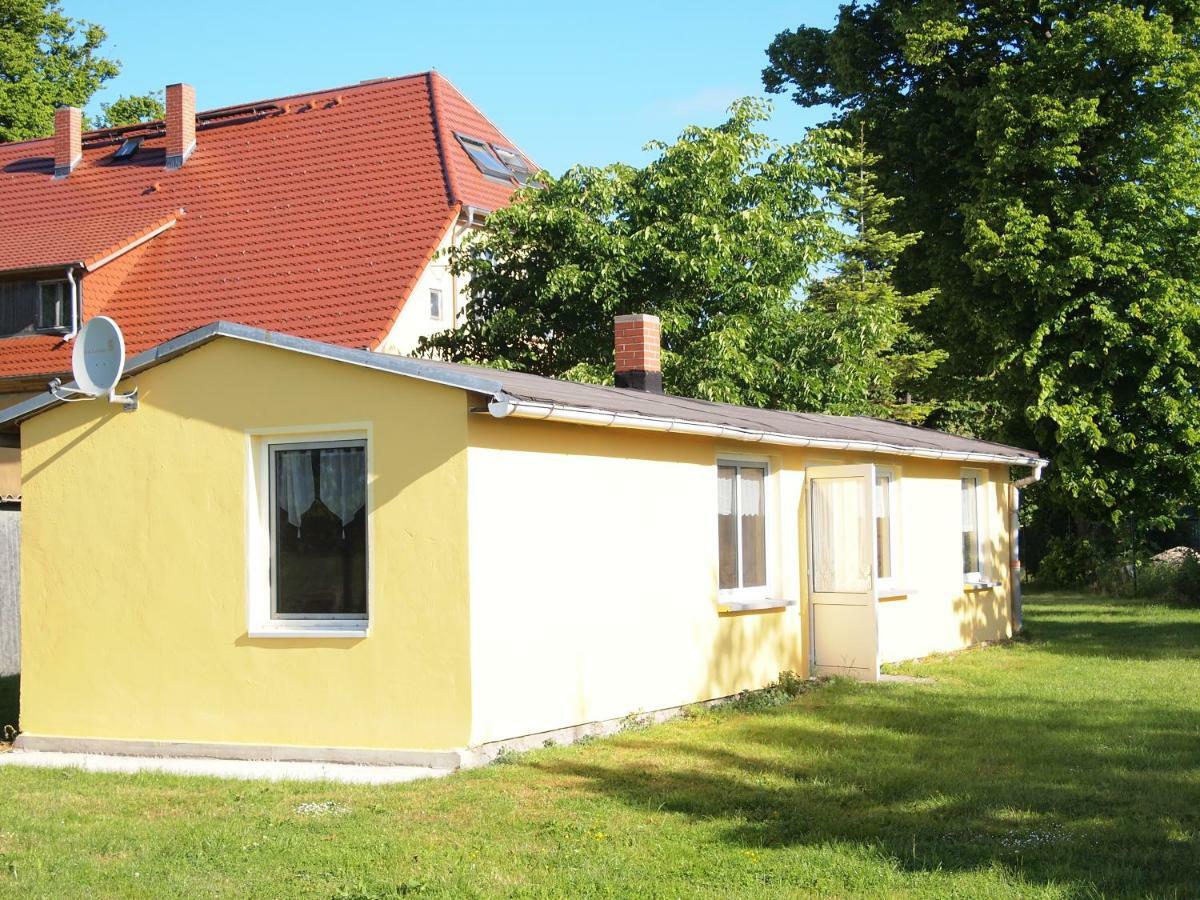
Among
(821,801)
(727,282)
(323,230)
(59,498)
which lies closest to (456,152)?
(323,230)

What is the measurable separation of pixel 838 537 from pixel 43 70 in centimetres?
3081

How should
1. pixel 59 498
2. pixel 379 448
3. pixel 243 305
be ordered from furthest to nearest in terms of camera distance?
pixel 243 305, pixel 59 498, pixel 379 448

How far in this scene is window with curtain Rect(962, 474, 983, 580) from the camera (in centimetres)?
1947

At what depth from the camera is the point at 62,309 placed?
2516cm

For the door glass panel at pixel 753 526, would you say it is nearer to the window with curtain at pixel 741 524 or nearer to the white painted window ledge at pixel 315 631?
the window with curtain at pixel 741 524

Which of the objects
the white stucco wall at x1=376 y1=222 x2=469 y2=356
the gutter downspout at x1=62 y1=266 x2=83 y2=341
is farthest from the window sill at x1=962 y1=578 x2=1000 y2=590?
the gutter downspout at x1=62 y1=266 x2=83 y2=341

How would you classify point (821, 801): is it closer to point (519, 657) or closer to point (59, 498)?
point (519, 657)

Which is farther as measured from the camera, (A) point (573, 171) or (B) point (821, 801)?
(A) point (573, 171)

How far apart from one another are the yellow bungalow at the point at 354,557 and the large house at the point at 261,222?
11.0 metres

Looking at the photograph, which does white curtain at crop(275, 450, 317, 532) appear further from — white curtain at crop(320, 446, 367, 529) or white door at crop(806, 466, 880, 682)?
white door at crop(806, 466, 880, 682)

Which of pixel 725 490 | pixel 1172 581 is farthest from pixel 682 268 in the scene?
pixel 1172 581

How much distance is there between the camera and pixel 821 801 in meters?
8.73

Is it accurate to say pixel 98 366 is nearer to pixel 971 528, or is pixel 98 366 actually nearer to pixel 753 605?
pixel 753 605

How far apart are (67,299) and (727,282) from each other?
11.5 metres
